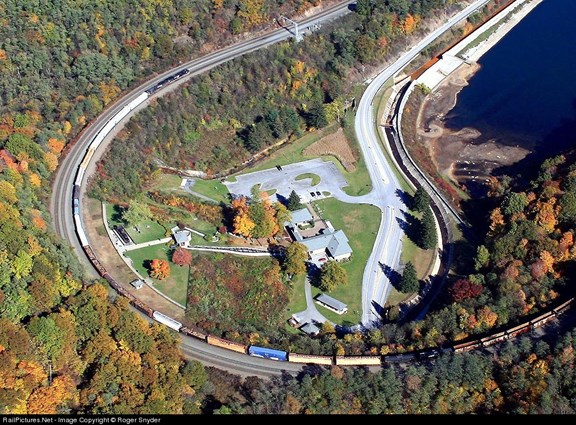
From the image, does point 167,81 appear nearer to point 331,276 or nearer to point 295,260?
point 295,260

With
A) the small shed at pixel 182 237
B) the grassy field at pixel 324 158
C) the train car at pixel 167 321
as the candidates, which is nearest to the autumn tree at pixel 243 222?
the small shed at pixel 182 237

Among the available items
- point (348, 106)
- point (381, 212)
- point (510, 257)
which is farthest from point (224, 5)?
point (510, 257)

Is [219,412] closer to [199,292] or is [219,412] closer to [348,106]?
[199,292]

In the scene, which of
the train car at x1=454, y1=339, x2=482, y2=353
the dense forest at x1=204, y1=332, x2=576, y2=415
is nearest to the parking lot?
the train car at x1=454, y1=339, x2=482, y2=353

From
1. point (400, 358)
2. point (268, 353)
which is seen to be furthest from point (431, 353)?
point (268, 353)

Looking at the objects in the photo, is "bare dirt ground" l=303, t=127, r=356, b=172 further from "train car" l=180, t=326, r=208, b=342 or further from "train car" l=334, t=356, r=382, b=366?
"train car" l=180, t=326, r=208, b=342

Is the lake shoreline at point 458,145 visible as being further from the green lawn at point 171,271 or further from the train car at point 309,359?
the green lawn at point 171,271
